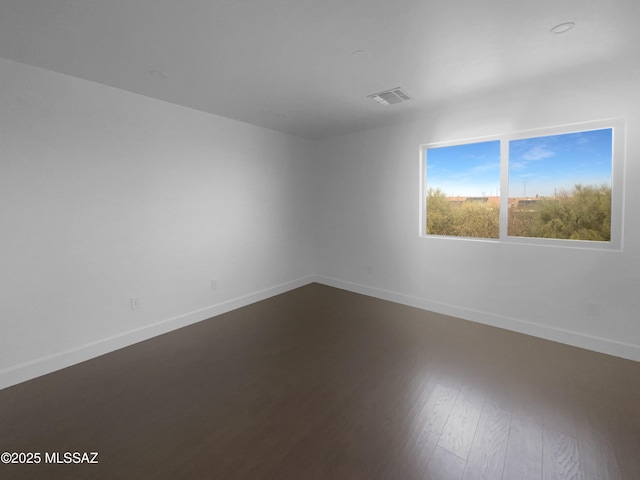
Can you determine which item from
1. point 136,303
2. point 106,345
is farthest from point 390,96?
point 106,345

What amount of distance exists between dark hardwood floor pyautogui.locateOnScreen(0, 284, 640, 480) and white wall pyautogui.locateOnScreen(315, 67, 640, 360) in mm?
408

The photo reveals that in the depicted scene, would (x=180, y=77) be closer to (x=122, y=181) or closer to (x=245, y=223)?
(x=122, y=181)

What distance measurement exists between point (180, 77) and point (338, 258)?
11.5ft

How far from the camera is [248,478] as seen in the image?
5.16 feet

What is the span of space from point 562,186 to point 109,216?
4.72 meters

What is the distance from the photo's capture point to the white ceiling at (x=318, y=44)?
5.75 feet

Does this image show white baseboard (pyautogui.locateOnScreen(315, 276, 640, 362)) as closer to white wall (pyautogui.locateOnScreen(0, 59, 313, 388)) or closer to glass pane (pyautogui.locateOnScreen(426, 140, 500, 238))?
glass pane (pyautogui.locateOnScreen(426, 140, 500, 238))

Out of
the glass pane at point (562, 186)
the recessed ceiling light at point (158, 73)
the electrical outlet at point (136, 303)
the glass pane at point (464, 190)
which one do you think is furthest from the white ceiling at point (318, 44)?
the electrical outlet at point (136, 303)

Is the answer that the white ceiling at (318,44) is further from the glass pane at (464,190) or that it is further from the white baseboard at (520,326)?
the white baseboard at (520,326)

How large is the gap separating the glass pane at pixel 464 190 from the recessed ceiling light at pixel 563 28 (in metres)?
1.68

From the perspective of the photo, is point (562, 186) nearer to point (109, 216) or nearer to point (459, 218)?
point (459, 218)

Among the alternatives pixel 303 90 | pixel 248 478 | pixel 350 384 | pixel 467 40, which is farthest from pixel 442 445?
pixel 303 90

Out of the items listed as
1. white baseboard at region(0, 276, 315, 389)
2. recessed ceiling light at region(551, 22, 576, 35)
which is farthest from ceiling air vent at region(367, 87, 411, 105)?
white baseboard at region(0, 276, 315, 389)

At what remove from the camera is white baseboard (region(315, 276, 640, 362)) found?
2803 millimetres
